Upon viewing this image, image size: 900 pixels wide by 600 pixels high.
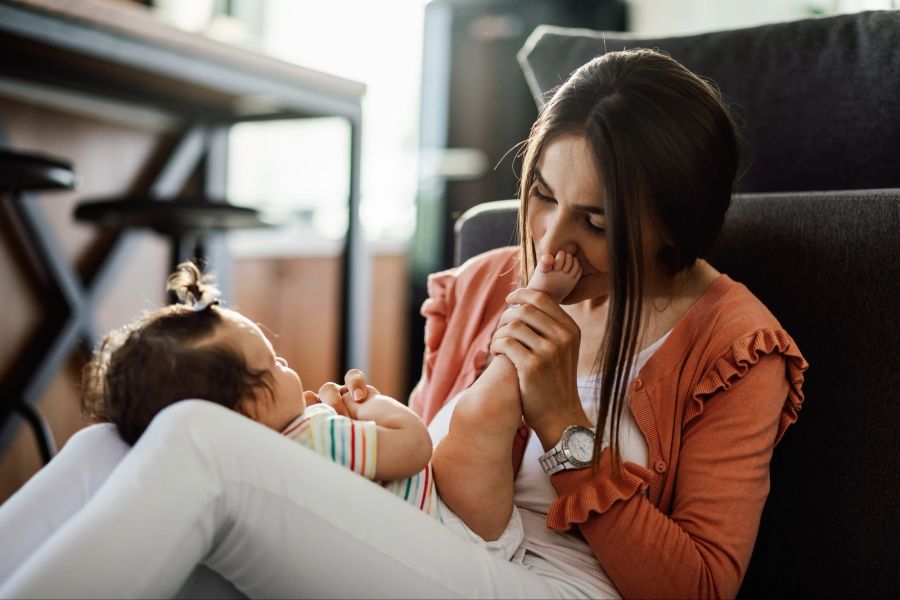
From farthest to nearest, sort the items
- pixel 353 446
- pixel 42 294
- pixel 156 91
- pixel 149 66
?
pixel 156 91
pixel 42 294
pixel 149 66
pixel 353 446

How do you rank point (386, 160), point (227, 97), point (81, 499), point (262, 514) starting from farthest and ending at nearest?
point (386, 160) < point (227, 97) < point (81, 499) < point (262, 514)

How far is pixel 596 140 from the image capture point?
36.8 inches

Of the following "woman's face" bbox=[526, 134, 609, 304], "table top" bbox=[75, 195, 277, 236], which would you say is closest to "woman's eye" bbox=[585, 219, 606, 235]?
"woman's face" bbox=[526, 134, 609, 304]

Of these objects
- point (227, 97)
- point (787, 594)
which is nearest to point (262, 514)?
point (787, 594)

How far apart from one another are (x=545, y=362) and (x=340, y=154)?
10.3ft

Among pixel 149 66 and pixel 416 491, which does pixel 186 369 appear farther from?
pixel 149 66

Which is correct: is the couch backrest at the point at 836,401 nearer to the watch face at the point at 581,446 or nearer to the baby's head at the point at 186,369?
the watch face at the point at 581,446

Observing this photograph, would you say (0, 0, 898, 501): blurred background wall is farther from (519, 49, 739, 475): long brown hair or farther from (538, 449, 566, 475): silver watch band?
(538, 449, 566, 475): silver watch band

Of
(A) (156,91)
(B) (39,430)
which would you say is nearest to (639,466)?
(B) (39,430)

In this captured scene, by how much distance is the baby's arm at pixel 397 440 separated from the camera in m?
0.88

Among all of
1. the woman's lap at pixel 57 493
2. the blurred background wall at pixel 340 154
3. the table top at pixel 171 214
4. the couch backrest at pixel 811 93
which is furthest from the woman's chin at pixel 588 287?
the blurred background wall at pixel 340 154

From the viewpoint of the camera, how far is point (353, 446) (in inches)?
34.9

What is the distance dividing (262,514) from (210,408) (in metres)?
0.10

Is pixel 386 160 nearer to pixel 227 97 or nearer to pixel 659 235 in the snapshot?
pixel 227 97
